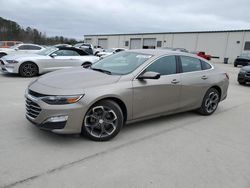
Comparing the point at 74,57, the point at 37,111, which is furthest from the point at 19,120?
the point at 74,57

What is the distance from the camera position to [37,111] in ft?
12.4

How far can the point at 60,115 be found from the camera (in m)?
3.64

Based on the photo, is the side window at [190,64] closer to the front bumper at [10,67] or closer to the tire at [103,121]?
the tire at [103,121]

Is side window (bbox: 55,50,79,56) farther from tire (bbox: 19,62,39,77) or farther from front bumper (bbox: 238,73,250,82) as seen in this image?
front bumper (bbox: 238,73,250,82)

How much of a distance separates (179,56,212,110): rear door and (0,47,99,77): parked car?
6.91m

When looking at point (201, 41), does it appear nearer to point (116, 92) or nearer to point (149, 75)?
point (149, 75)

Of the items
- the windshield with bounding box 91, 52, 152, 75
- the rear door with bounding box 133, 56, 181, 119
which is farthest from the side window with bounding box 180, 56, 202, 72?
the windshield with bounding box 91, 52, 152, 75

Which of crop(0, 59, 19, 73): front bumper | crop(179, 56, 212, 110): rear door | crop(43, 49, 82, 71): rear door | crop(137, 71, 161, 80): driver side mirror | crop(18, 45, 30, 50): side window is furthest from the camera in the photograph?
crop(18, 45, 30, 50): side window

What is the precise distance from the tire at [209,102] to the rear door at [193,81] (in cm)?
19

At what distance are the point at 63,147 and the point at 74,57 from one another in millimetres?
8214

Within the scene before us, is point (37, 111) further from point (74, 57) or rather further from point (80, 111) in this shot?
point (74, 57)

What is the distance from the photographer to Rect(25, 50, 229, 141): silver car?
12.1ft

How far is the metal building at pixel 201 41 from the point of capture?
37.9 meters

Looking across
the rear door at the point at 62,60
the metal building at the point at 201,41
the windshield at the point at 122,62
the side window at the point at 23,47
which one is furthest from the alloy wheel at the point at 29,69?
the metal building at the point at 201,41
